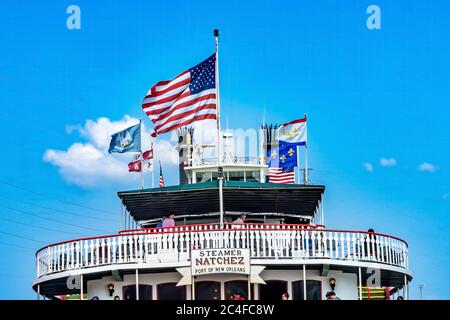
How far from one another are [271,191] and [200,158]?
796 inches

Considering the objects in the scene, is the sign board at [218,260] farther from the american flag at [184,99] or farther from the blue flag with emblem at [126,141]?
the blue flag with emblem at [126,141]

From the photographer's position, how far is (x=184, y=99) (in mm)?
36531

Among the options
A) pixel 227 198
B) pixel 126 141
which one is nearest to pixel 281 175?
pixel 126 141

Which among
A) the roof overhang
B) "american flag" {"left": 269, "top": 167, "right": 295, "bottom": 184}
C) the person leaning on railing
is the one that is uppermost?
"american flag" {"left": 269, "top": 167, "right": 295, "bottom": 184}

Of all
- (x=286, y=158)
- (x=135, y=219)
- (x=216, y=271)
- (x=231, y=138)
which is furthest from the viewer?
(x=231, y=138)

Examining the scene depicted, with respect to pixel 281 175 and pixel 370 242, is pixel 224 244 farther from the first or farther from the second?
pixel 281 175

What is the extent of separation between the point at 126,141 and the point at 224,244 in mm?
12286

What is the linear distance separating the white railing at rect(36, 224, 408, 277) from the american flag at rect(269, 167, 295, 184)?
1420 cm

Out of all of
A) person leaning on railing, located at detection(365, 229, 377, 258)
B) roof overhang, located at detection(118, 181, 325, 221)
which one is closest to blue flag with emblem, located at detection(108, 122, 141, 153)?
roof overhang, located at detection(118, 181, 325, 221)

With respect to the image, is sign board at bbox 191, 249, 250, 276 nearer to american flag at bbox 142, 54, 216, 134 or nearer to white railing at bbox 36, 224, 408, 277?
white railing at bbox 36, 224, 408, 277

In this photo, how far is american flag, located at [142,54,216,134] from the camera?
36.4 metres
